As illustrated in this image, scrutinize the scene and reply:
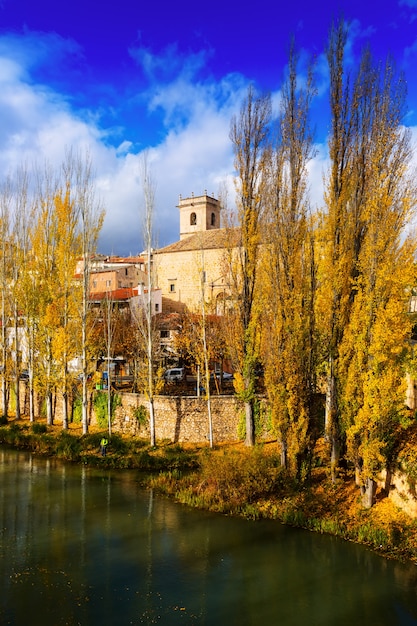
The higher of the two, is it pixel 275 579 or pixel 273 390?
pixel 273 390

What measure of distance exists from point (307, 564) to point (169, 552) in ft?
10.7

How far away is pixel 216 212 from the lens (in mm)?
56125

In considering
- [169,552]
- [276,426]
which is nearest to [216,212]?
[276,426]

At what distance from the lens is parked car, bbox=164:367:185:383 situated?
1073 inches

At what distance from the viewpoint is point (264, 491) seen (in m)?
14.6

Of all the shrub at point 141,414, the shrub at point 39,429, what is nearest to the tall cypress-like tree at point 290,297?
the shrub at point 141,414

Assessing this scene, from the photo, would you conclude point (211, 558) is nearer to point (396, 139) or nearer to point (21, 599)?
point (21, 599)

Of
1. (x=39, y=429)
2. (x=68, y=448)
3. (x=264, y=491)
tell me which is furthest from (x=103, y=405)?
(x=264, y=491)

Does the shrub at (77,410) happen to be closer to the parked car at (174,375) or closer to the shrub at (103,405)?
the shrub at (103,405)

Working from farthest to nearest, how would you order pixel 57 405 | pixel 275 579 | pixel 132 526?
pixel 57 405
pixel 132 526
pixel 275 579

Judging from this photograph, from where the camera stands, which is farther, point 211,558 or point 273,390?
point 273,390

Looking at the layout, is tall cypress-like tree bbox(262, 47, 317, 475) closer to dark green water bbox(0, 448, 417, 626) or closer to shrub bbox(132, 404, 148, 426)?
dark green water bbox(0, 448, 417, 626)

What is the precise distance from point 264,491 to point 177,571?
4621mm

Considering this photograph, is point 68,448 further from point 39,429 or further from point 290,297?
point 290,297
